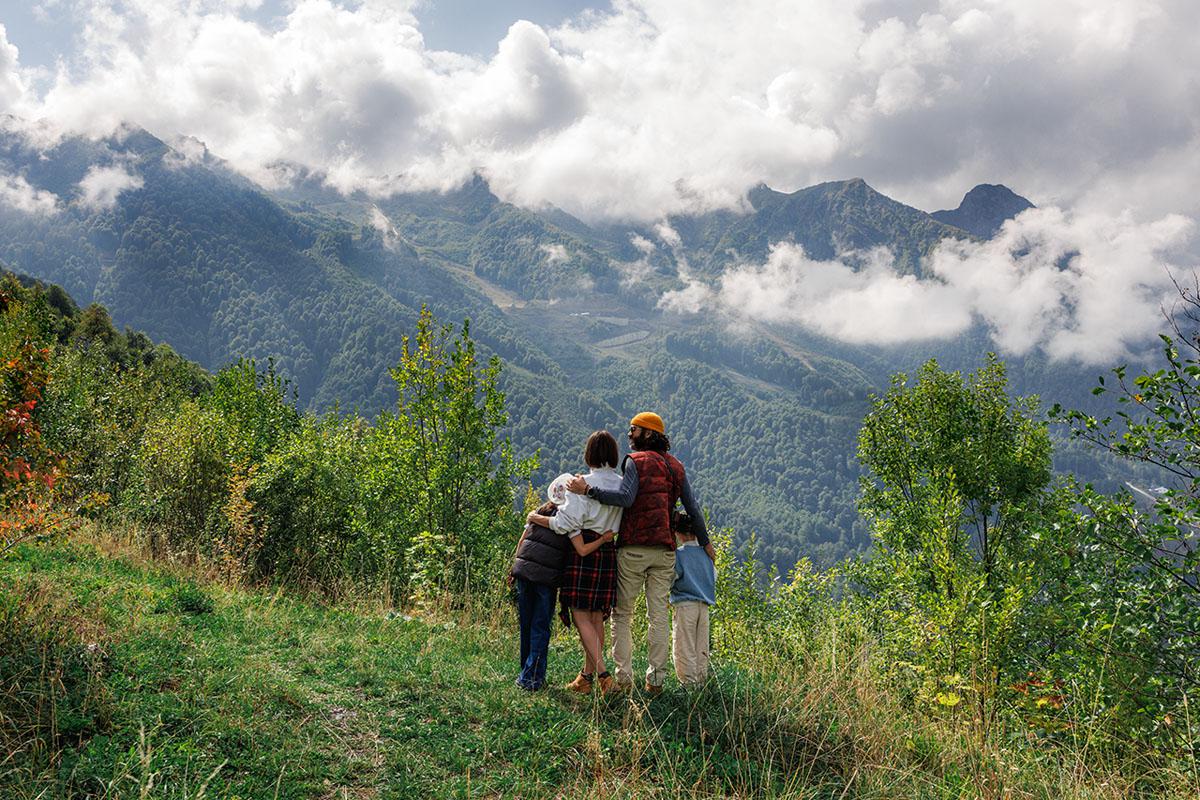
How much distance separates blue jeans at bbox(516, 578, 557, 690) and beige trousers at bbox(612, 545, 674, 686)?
0.71m

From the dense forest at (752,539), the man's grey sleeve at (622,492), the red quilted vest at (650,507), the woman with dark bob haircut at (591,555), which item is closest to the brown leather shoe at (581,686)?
the woman with dark bob haircut at (591,555)

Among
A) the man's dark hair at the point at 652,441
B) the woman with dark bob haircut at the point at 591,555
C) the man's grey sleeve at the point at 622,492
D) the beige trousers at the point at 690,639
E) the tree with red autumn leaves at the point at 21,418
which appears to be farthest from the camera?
the beige trousers at the point at 690,639

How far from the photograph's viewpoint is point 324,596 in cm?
1100

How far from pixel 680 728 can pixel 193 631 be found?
5.08 metres

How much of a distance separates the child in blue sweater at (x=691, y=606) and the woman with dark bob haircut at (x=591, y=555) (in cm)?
75

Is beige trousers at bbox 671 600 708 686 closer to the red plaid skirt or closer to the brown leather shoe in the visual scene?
the red plaid skirt

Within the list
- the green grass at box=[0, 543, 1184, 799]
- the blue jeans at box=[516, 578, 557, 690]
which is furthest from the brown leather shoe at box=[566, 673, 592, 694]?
the blue jeans at box=[516, 578, 557, 690]

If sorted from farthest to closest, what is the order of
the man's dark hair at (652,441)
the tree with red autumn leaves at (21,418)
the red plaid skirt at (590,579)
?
1. the man's dark hair at (652,441)
2. the red plaid skirt at (590,579)
3. the tree with red autumn leaves at (21,418)

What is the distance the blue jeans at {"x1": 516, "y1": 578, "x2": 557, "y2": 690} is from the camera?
270 inches

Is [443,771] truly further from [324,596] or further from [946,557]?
[946,557]

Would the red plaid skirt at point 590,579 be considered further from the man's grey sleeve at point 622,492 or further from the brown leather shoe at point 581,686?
the brown leather shoe at point 581,686

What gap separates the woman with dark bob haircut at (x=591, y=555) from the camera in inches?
264

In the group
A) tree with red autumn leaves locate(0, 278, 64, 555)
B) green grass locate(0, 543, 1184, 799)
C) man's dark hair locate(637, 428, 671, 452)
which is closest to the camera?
green grass locate(0, 543, 1184, 799)

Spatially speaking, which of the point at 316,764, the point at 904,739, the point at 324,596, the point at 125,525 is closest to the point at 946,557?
the point at 904,739
